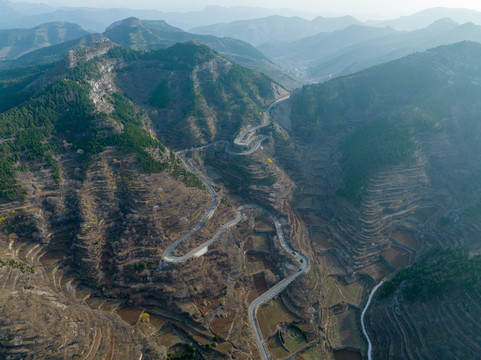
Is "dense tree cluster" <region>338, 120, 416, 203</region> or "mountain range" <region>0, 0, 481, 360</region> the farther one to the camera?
"dense tree cluster" <region>338, 120, 416, 203</region>

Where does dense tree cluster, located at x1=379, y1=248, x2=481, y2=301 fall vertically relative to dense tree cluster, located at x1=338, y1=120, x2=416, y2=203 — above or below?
below

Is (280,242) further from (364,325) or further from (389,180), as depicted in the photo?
(389,180)

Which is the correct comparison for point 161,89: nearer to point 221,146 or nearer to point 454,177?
point 221,146

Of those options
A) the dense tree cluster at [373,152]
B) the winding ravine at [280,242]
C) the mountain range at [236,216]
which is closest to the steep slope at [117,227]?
the mountain range at [236,216]

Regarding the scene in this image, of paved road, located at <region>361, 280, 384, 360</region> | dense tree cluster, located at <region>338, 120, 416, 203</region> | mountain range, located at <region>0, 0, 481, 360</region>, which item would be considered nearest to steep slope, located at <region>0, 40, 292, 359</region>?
mountain range, located at <region>0, 0, 481, 360</region>

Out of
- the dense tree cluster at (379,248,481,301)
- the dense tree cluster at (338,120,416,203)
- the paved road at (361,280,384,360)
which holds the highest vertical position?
the dense tree cluster at (338,120,416,203)

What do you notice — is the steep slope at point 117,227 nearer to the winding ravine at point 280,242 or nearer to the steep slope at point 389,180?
the winding ravine at point 280,242

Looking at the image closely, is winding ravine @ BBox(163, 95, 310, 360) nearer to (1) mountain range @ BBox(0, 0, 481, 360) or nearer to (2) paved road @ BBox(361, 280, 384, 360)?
(1) mountain range @ BBox(0, 0, 481, 360)

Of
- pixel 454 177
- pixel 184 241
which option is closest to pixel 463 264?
pixel 454 177
